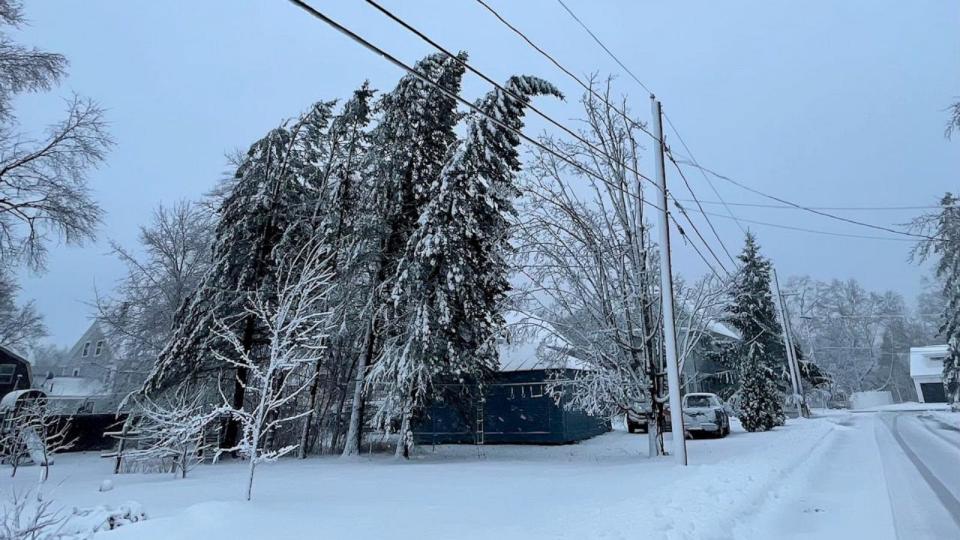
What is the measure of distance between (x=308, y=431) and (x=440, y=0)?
14.4 metres

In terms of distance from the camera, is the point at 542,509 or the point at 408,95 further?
the point at 408,95

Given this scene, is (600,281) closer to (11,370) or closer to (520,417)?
(520,417)

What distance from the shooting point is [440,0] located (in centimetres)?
700

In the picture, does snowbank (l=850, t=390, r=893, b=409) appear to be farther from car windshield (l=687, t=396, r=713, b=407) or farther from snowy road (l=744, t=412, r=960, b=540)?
snowy road (l=744, t=412, r=960, b=540)

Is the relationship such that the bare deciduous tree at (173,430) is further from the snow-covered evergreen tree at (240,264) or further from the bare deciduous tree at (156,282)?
the bare deciduous tree at (156,282)

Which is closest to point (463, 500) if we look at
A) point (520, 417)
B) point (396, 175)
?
point (396, 175)

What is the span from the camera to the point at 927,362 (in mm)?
47031

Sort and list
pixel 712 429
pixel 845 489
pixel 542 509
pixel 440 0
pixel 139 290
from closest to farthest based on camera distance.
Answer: pixel 542 509
pixel 440 0
pixel 845 489
pixel 712 429
pixel 139 290

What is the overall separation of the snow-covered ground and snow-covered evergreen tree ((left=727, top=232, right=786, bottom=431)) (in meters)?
9.55

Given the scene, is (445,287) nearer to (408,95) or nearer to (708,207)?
(408,95)

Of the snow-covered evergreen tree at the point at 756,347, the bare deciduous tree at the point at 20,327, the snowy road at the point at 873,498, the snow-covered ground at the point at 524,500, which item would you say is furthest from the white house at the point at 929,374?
the bare deciduous tree at the point at 20,327

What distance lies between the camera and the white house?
45562 mm

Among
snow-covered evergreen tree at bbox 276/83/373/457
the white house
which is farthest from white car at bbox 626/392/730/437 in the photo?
the white house

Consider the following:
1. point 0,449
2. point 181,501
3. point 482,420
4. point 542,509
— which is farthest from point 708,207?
point 0,449
